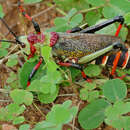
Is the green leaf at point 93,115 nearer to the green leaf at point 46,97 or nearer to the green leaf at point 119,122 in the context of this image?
the green leaf at point 119,122

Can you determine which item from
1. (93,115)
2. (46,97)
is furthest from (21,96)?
(93,115)

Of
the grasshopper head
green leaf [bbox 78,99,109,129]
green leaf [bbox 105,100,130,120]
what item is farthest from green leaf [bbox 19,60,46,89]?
green leaf [bbox 105,100,130,120]

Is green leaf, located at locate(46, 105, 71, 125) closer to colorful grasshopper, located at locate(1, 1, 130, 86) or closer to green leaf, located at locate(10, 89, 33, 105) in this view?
green leaf, located at locate(10, 89, 33, 105)

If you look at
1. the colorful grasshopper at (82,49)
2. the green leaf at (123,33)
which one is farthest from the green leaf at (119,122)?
the green leaf at (123,33)

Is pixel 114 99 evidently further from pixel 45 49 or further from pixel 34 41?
pixel 34 41

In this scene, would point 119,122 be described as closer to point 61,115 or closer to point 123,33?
point 61,115

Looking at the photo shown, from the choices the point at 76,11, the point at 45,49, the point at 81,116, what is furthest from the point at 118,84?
the point at 76,11
